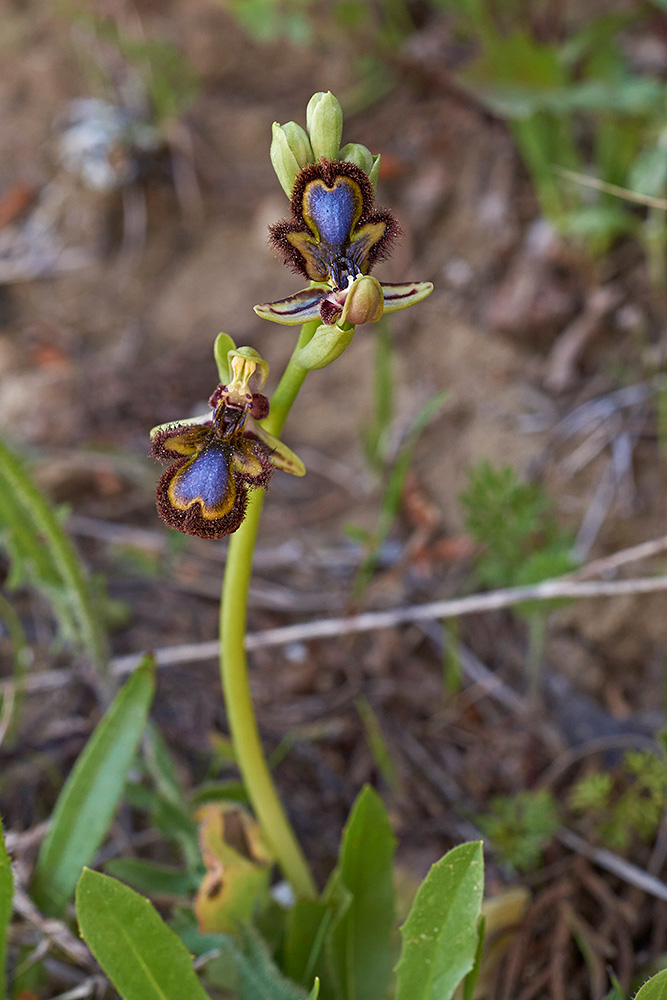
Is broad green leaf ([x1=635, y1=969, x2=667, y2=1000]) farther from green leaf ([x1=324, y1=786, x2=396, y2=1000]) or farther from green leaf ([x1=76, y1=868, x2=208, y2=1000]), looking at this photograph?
green leaf ([x1=76, y1=868, x2=208, y2=1000])

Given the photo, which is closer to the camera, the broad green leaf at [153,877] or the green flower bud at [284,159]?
the green flower bud at [284,159]

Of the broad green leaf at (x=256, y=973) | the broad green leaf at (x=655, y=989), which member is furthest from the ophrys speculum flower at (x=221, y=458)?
the broad green leaf at (x=655, y=989)

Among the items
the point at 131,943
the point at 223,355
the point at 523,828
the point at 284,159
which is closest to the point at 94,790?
the point at 131,943

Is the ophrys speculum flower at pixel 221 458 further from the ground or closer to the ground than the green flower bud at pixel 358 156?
closer to the ground

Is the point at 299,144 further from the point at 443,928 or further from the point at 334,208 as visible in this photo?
the point at 443,928

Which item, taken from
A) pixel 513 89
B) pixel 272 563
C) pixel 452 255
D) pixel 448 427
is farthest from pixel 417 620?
pixel 513 89

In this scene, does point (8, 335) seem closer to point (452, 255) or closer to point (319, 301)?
point (452, 255)

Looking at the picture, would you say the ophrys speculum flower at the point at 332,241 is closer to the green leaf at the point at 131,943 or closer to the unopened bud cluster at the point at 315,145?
the unopened bud cluster at the point at 315,145
